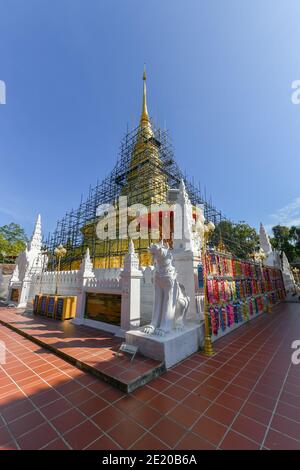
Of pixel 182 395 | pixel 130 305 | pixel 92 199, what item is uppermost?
pixel 92 199

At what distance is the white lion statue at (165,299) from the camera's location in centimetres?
349

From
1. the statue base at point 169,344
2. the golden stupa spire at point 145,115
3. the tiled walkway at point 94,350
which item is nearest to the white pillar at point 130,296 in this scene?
the tiled walkway at point 94,350

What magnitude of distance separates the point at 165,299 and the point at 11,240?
2868cm

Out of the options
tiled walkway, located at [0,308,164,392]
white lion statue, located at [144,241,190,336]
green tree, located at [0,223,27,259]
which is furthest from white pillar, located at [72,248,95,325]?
green tree, located at [0,223,27,259]

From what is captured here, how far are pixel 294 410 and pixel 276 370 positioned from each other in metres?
1.03

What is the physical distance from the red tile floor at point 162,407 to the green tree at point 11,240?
942 inches

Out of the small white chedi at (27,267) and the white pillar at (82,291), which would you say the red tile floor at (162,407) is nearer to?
the white pillar at (82,291)

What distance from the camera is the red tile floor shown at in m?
1.68

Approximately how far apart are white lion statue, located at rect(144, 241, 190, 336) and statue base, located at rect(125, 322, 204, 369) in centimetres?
16

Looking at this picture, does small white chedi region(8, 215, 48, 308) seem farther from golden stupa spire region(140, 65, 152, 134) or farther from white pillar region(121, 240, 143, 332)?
golden stupa spire region(140, 65, 152, 134)

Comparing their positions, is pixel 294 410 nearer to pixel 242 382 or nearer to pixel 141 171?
pixel 242 382

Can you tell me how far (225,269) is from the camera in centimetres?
520

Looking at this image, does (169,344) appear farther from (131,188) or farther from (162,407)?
(131,188)
